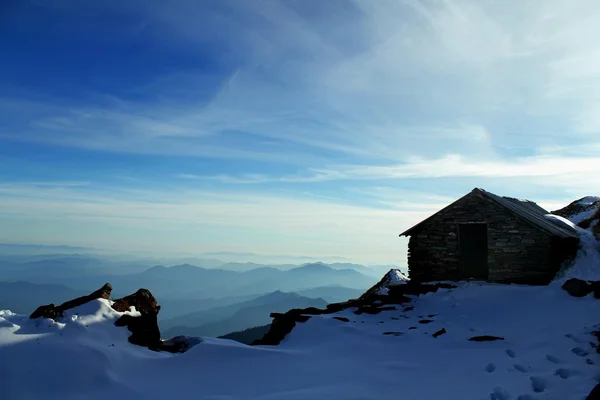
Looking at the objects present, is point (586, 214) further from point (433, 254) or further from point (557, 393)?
point (557, 393)

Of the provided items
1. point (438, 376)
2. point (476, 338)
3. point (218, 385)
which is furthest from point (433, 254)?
point (218, 385)

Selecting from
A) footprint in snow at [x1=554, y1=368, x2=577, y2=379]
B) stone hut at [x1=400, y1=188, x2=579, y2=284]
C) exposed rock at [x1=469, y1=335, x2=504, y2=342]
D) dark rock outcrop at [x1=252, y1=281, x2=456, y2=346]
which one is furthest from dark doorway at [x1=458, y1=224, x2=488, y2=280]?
footprint in snow at [x1=554, y1=368, x2=577, y2=379]

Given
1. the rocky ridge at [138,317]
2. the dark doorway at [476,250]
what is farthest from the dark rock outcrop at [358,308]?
the dark doorway at [476,250]

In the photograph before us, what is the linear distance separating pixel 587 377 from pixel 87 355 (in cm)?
994

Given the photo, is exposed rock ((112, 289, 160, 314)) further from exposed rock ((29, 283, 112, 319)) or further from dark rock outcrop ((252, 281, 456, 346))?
→ dark rock outcrop ((252, 281, 456, 346))

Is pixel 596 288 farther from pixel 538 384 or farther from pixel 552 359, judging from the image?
pixel 538 384

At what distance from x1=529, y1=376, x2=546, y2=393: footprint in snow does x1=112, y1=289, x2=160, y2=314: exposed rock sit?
9.73 m

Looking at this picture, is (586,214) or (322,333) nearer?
(322,333)

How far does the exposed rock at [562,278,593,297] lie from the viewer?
45.3 ft

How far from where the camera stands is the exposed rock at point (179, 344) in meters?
10.8

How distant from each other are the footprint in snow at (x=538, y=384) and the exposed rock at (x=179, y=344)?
26.3ft

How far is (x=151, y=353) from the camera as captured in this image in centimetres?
974

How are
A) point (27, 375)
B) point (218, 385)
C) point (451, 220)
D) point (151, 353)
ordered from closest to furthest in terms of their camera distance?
point (27, 375), point (218, 385), point (151, 353), point (451, 220)

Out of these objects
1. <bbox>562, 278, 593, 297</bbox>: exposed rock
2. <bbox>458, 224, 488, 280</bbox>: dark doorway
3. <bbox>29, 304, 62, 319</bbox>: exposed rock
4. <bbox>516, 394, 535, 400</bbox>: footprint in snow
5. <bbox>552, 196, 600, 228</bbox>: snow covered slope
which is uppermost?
<bbox>552, 196, 600, 228</bbox>: snow covered slope
